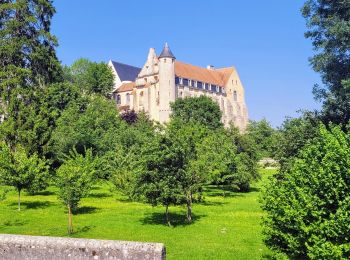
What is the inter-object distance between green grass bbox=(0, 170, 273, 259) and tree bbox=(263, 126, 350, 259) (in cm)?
504

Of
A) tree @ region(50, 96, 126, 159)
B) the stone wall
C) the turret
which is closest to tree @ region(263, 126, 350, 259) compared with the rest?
the stone wall

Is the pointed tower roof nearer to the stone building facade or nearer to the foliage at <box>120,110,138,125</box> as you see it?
the stone building facade

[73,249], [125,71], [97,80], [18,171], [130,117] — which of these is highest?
[125,71]

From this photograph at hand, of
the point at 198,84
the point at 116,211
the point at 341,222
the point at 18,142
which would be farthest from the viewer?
the point at 198,84

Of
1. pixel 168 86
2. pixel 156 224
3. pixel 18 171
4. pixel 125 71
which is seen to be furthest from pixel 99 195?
pixel 125 71

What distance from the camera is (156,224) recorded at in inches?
891

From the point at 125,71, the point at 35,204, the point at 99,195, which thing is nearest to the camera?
the point at 35,204

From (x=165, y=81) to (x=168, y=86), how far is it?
1410mm

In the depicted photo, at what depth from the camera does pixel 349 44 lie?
918 inches

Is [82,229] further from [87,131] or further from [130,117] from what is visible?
[130,117]

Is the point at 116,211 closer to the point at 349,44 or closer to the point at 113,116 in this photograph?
the point at 349,44

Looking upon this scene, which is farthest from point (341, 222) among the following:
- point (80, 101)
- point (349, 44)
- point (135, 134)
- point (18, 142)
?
point (80, 101)

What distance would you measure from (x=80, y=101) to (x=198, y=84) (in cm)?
4871

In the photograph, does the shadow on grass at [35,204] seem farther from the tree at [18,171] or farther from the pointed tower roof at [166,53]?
the pointed tower roof at [166,53]
